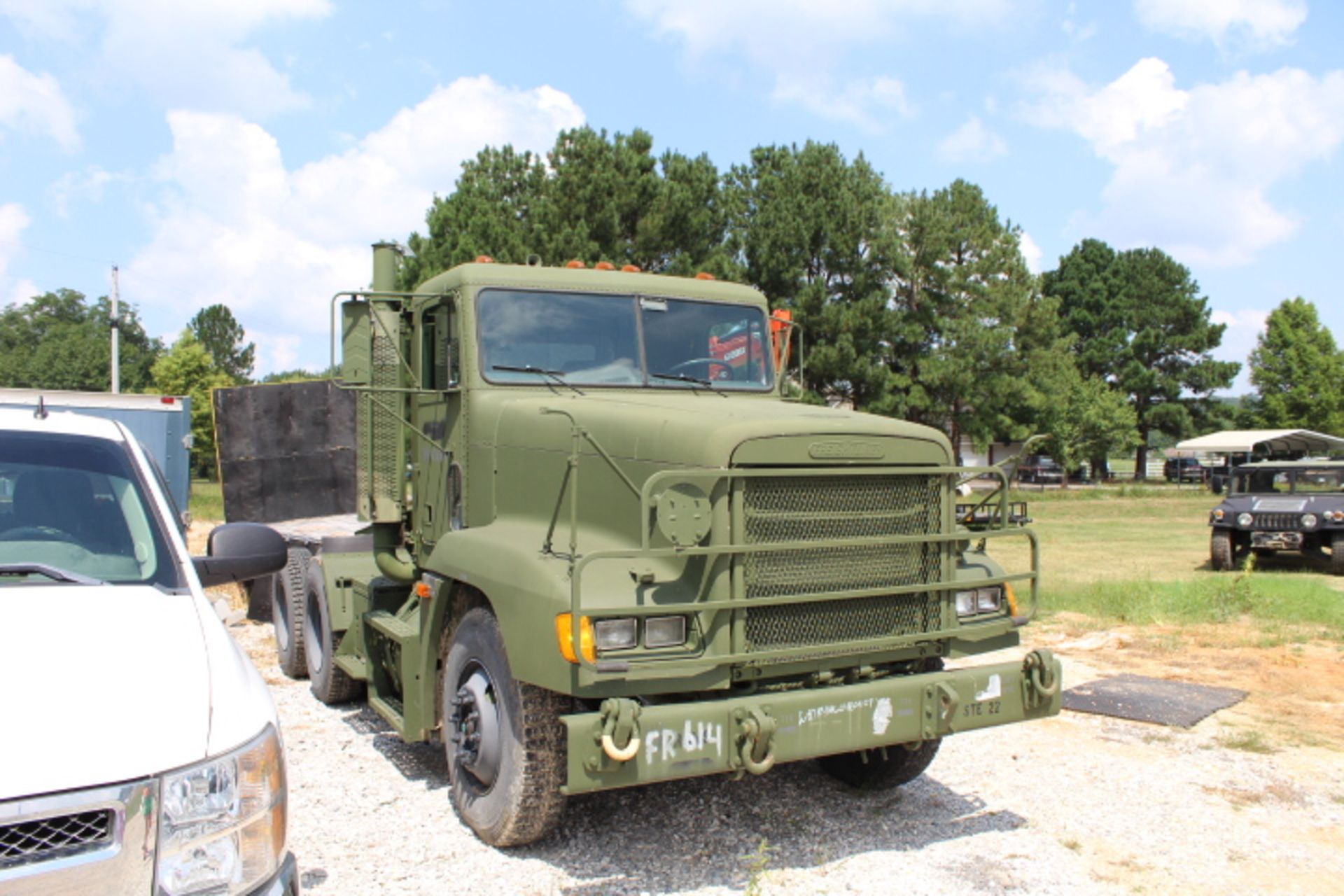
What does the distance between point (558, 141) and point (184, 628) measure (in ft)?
85.9

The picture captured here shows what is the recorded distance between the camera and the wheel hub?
4.45 meters

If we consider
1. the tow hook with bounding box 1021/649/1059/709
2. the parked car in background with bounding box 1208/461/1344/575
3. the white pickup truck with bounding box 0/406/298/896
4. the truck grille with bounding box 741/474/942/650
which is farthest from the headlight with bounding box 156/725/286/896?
the parked car in background with bounding box 1208/461/1344/575

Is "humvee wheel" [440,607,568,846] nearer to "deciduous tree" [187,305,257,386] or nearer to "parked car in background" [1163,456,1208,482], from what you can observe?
"parked car in background" [1163,456,1208,482]

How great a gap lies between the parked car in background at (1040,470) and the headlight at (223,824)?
50.2m

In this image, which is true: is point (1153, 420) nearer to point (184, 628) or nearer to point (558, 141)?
point (558, 141)

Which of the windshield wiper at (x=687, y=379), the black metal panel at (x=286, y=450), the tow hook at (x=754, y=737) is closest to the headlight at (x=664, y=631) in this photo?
the tow hook at (x=754, y=737)

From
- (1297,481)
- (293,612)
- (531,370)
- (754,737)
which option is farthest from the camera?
(1297,481)

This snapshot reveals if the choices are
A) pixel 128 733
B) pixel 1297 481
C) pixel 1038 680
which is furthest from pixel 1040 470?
pixel 128 733

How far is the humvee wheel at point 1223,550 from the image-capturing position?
15289mm

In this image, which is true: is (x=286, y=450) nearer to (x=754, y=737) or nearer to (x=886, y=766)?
(x=886, y=766)

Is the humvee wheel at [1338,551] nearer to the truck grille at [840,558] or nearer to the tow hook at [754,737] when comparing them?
the truck grille at [840,558]

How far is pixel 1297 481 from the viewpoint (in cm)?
1562

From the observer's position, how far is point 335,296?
5.29 meters

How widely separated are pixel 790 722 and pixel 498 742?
50.0 inches
